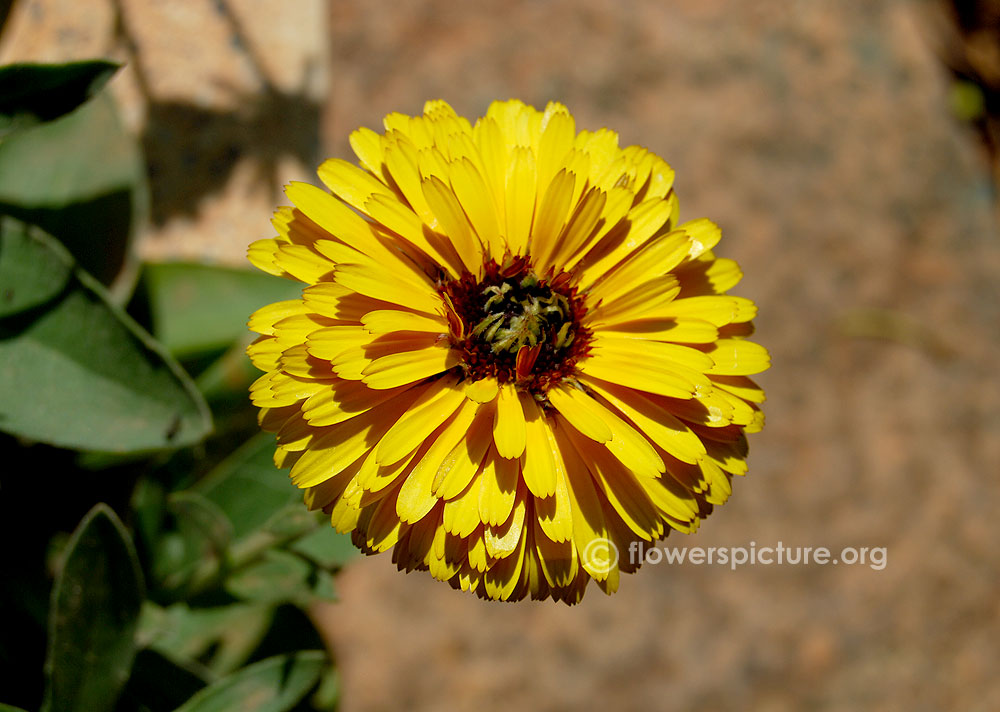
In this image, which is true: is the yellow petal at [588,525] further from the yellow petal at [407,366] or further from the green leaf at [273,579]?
the green leaf at [273,579]

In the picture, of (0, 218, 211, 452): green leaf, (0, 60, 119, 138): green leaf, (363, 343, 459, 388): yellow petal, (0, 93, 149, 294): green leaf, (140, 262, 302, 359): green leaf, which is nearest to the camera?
(363, 343, 459, 388): yellow petal

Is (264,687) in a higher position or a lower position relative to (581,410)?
lower

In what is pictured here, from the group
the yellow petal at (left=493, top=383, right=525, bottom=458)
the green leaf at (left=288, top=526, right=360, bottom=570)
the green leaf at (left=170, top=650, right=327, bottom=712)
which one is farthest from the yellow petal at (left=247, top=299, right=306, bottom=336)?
the green leaf at (left=170, top=650, right=327, bottom=712)

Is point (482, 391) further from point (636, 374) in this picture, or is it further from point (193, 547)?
point (193, 547)

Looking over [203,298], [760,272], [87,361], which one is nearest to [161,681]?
[87,361]

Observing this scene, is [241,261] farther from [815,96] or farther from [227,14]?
[815,96]

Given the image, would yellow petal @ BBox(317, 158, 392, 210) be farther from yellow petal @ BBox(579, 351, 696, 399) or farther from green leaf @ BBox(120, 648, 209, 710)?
green leaf @ BBox(120, 648, 209, 710)
